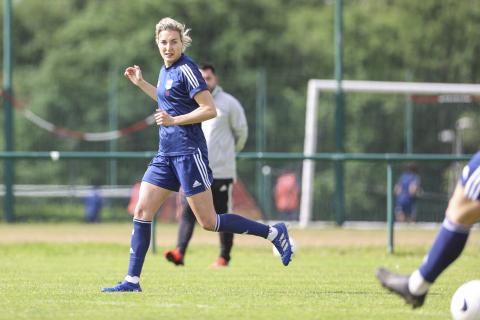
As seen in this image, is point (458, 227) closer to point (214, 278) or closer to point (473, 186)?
point (473, 186)

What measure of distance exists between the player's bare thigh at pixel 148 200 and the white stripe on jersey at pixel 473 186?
3186 millimetres

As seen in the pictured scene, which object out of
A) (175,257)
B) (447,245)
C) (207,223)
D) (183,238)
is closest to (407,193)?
(183,238)

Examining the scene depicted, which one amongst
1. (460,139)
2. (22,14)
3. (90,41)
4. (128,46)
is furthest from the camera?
(22,14)

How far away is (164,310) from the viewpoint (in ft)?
24.7

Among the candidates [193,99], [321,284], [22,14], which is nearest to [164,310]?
[193,99]

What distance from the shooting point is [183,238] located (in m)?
12.3

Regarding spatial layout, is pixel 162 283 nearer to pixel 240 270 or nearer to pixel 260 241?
pixel 240 270

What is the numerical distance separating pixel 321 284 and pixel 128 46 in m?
27.0

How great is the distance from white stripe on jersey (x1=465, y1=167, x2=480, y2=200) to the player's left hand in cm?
290

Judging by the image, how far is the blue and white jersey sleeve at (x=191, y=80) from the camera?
889 centimetres

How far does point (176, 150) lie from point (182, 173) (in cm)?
20

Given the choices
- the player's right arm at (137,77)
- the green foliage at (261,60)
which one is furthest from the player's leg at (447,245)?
the green foliage at (261,60)

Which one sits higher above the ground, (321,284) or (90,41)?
(90,41)

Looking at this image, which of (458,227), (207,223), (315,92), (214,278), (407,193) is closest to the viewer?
(458,227)
